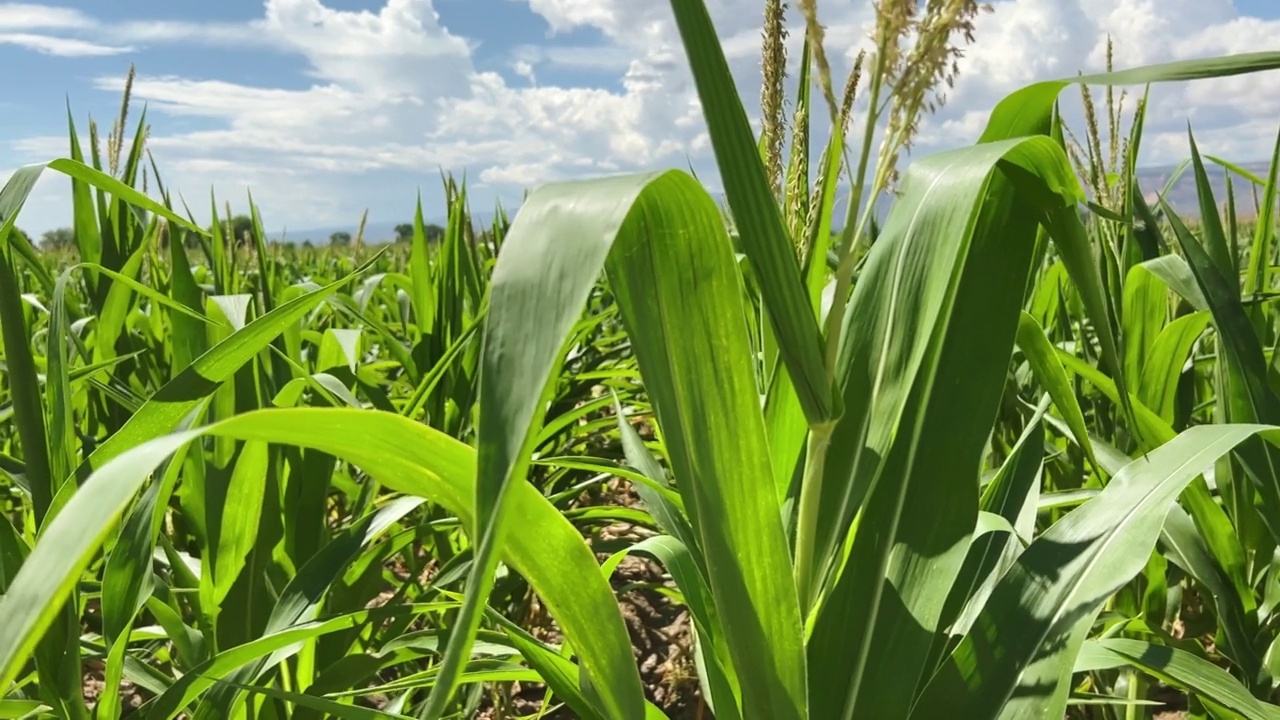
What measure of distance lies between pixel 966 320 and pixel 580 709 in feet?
1.36

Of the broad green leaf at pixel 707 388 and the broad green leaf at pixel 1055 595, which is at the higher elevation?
the broad green leaf at pixel 707 388

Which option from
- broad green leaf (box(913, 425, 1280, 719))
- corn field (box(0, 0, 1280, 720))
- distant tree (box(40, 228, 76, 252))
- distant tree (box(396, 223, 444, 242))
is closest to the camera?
corn field (box(0, 0, 1280, 720))

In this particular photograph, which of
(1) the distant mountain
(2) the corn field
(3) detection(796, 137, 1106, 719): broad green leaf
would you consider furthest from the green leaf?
(1) the distant mountain

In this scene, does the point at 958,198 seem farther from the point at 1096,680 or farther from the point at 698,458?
the point at 1096,680

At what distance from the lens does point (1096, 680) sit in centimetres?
117

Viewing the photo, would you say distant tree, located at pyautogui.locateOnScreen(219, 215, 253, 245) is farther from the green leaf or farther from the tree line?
the green leaf

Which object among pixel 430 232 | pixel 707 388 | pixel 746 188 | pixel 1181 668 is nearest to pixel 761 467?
pixel 707 388

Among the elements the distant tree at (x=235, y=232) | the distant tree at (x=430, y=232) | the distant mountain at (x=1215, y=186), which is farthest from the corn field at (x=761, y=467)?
the distant tree at (x=430, y=232)

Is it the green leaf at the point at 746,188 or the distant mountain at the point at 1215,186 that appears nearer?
the green leaf at the point at 746,188

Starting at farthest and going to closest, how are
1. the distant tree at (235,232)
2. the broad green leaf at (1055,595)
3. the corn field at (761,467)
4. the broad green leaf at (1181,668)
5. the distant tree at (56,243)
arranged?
the distant tree at (56,243) → the distant tree at (235,232) → the broad green leaf at (1181,668) → the broad green leaf at (1055,595) → the corn field at (761,467)

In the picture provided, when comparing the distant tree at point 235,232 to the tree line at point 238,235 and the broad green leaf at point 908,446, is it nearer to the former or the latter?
the tree line at point 238,235

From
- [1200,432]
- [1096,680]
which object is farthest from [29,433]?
[1096,680]

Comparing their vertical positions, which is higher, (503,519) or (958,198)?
(958,198)

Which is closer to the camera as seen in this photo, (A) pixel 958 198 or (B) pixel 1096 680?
(A) pixel 958 198
